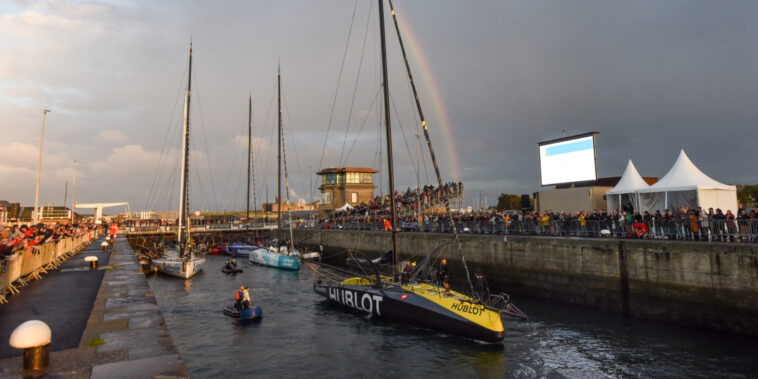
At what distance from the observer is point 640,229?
19.6 metres

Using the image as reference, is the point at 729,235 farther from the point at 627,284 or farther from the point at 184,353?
the point at 184,353

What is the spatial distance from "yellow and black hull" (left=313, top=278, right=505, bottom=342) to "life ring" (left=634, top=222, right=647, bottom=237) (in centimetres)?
1000

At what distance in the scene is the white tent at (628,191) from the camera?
26.4m

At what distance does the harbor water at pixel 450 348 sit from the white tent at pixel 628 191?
10.8 meters

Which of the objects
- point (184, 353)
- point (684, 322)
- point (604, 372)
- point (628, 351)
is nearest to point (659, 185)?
point (684, 322)

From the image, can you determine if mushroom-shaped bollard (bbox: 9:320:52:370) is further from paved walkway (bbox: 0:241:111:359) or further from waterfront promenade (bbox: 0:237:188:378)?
paved walkway (bbox: 0:241:111:359)

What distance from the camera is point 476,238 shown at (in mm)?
28047

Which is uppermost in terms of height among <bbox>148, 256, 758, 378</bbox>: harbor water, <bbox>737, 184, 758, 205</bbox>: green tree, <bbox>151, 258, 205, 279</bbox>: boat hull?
<bbox>737, 184, 758, 205</bbox>: green tree

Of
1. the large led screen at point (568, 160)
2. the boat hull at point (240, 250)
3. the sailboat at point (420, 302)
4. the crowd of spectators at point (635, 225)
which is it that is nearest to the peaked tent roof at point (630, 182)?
the crowd of spectators at point (635, 225)

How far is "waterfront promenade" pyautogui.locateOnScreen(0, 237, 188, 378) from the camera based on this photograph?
659 cm

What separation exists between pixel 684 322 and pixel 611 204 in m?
12.7

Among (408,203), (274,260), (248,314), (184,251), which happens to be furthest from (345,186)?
(248,314)

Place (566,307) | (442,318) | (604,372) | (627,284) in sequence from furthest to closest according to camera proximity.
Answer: (566,307) < (627,284) < (442,318) < (604,372)

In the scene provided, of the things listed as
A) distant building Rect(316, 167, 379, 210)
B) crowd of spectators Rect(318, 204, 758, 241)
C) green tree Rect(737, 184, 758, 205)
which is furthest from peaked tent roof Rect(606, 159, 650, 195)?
green tree Rect(737, 184, 758, 205)
